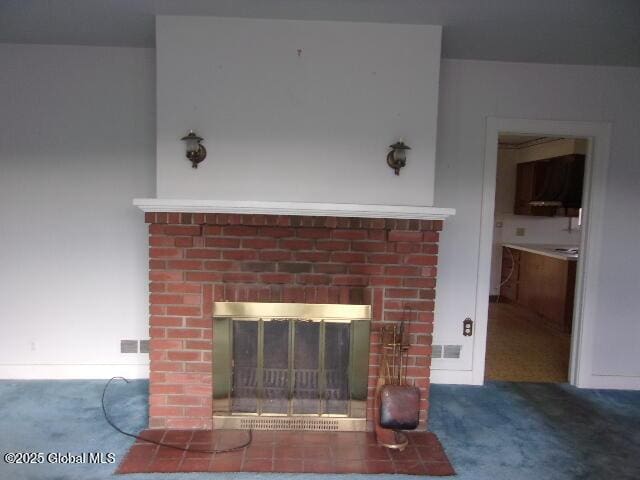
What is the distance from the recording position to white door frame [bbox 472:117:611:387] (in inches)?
124

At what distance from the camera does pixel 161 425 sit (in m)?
2.52

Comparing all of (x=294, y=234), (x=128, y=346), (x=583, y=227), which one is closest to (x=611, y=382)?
(x=583, y=227)

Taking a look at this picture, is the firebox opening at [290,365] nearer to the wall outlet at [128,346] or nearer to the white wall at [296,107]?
the white wall at [296,107]

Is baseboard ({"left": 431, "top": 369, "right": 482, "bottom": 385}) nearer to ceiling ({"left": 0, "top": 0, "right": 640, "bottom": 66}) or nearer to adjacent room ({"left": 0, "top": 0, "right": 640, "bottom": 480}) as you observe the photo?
adjacent room ({"left": 0, "top": 0, "right": 640, "bottom": 480})

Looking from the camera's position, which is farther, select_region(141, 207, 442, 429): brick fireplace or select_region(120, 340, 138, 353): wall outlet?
select_region(120, 340, 138, 353): wall outlet

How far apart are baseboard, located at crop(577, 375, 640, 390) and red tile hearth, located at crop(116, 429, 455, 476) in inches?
59.4

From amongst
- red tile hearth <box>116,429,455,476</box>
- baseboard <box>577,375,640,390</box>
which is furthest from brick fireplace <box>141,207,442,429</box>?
baseboard <box>577,375,640,390</box>

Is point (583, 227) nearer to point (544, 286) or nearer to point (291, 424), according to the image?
point (544, 286)

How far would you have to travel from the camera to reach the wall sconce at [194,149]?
93.7 inches

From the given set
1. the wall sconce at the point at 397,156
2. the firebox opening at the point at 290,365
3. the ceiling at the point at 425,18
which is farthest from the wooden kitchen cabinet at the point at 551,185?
the firebox opening at the point at 290,365

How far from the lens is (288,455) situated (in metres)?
2.31

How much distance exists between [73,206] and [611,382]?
3980 mm

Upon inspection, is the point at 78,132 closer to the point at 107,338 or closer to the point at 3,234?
the point at 3,234

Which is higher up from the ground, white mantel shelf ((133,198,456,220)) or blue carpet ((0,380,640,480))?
white mantel shelf ((133,198,456,220))
